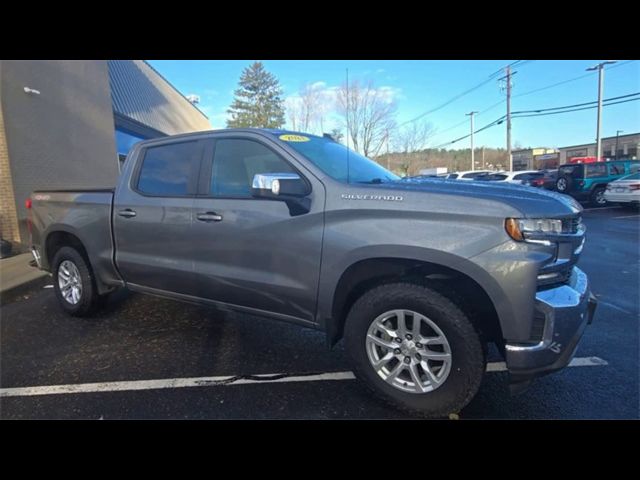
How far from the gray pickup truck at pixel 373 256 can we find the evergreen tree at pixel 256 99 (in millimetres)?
40517

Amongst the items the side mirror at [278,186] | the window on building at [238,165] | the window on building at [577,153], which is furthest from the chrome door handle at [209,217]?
the window on building at [577,153]

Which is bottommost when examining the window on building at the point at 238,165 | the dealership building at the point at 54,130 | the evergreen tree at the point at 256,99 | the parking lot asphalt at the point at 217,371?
the parking lot asphalt at the point at 217,371

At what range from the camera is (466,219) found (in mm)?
2279

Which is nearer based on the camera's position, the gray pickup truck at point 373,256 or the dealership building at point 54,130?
the gray pickup truck at point 373,256

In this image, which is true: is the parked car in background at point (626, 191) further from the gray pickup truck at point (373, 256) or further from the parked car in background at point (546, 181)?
the gray pickup truck at point (373, 256)

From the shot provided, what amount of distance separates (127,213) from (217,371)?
6.05 feet

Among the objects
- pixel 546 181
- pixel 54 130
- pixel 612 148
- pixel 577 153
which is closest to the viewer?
pixel 54 130

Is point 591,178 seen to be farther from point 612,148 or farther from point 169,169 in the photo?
point 612,148

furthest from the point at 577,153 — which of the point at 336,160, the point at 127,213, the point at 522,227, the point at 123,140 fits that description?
the point at 127,213

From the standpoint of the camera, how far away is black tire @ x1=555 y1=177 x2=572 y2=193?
16844mm

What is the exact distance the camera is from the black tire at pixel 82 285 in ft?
13.8

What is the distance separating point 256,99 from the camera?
4288 centimetres

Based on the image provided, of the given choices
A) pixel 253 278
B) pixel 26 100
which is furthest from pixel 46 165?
pixel 253 278

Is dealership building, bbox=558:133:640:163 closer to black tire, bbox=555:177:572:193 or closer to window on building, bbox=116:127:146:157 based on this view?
black tire, bbox=555:177:572:193
